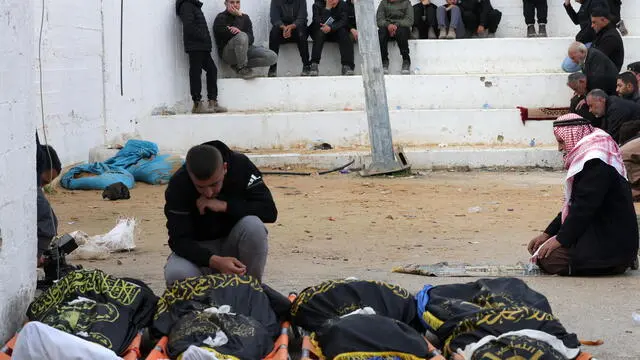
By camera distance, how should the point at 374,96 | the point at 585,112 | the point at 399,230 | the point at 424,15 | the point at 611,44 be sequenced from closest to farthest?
the point at 399,230, the point at 585,112, the point at 374,96, the point at 611,44, the point at 424,15

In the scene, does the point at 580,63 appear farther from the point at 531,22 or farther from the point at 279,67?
the point at 279,67

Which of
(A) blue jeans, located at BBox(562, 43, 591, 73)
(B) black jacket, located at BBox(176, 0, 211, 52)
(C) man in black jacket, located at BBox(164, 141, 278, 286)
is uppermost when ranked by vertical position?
(B) black jacket, located at BBox(176, 0, 211, 52)

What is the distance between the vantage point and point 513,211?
10445mm

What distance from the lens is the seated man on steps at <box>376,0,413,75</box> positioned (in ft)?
54.5

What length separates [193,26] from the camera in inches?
601

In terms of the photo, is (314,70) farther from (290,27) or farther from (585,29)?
(585,29)

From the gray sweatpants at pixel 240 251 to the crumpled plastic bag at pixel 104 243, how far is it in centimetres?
219

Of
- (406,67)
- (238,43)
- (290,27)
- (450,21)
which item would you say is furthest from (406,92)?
(238,43)

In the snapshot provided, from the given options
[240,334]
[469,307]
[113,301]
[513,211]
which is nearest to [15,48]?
[113,301]

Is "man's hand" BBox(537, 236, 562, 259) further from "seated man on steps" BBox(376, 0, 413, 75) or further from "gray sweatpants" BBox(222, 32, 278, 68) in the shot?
"seated man on steps" BBox(376, 0, 413, 75)

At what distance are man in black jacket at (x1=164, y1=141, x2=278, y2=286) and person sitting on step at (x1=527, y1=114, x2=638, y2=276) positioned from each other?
1.98 meters

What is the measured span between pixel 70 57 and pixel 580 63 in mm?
6907

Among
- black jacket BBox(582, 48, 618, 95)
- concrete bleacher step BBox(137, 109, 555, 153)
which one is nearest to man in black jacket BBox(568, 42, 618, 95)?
black jacket BBox(582, 48, 618, 95)

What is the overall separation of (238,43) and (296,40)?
1447 mm
